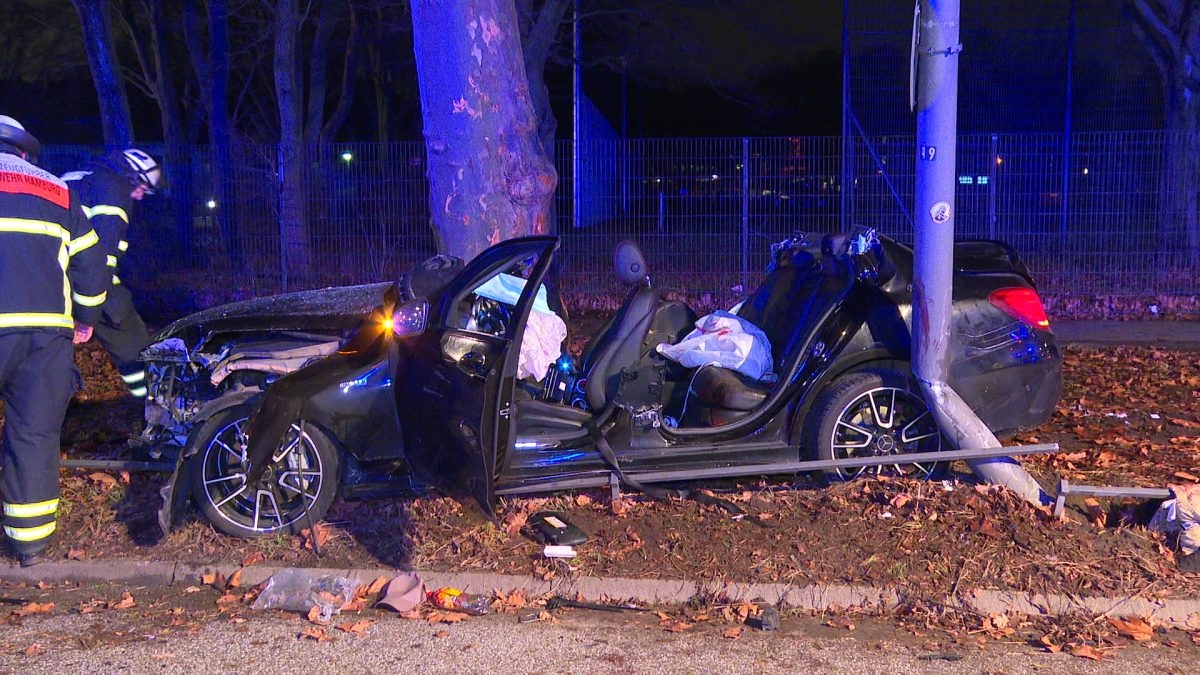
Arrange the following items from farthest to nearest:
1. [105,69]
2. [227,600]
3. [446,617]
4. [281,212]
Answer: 1. [105,69]
2. [281,212]
3. [227,600]
4. [446,617]

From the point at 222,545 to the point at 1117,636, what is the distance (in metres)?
4.21

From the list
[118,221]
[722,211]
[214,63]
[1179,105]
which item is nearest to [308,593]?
[118,221]

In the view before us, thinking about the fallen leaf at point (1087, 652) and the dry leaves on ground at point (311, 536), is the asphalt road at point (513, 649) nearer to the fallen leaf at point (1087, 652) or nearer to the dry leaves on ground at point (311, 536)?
the fallen leaf at point (1087, 652)

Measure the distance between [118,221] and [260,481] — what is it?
2846 millimetres

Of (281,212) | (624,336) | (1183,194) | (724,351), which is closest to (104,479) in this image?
(624,336)

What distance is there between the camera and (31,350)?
572cm

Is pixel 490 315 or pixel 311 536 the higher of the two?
pixel 490 315

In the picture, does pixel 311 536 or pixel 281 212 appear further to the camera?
pixel 281 212

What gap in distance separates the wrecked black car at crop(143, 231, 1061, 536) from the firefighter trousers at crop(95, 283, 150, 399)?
1577 millimetres

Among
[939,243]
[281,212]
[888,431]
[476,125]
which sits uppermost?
[476,125]

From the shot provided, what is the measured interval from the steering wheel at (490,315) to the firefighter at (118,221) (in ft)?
8.79

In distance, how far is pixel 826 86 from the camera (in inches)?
1529

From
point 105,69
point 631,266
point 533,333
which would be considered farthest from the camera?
point 105,69

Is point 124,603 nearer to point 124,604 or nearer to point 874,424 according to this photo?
point 124,604
